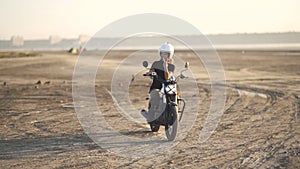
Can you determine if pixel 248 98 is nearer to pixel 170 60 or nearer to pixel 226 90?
pixel 226 90

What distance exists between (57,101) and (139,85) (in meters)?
5.76

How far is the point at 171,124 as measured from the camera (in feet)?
26.2

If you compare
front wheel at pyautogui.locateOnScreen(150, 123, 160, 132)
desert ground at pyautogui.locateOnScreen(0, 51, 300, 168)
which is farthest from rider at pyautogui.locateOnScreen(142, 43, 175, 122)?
desert ground at pyautogui.locateOnScreen(0, 51, 300, 168)

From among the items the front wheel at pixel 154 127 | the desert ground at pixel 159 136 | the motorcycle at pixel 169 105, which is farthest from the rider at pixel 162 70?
the desert ground at pixel 159 136

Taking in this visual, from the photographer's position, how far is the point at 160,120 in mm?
8203

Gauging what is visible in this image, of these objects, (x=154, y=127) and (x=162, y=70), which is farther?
(x=154, y=127)

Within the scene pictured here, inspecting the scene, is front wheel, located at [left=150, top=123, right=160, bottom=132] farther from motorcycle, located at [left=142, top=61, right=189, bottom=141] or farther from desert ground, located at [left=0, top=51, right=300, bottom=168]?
motorcycle, located at [left=142, top=61, right=189, bottom=141]

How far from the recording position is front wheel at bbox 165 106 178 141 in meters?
7.87

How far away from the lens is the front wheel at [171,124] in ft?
25.8

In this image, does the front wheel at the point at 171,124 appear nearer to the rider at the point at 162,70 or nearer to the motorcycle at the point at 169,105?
the motorcycle at the point at 169,105

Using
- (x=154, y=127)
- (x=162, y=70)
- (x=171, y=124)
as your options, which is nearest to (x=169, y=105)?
(x=171, y=124)

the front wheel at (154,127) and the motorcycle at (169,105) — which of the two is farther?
the front wheel at (154,127)

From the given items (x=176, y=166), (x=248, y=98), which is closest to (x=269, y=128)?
(x=176, y=166)

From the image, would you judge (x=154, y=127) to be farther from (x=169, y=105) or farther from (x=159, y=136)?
(x=169, y=105)
